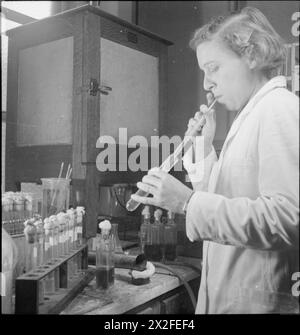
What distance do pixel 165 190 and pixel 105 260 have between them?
34cm

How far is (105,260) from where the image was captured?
4.25 feet

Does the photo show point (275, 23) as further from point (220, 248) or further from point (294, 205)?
point (220, 248)

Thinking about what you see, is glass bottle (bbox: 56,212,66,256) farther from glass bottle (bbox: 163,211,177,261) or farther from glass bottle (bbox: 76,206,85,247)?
glass bottle (bbox: 163,211,177,261)

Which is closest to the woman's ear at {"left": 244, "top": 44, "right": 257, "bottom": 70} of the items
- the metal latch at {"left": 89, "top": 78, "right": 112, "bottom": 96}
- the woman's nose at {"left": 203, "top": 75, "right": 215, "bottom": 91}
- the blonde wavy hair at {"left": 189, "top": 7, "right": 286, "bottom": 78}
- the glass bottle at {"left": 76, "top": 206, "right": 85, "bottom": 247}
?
the blonde wavy hair at {"left": 189, "top": 7, "right": 286, "bottom": 78}

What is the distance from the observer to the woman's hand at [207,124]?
1262mm

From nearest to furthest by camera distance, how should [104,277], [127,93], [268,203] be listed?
[268,203], [104,277], [127,93]

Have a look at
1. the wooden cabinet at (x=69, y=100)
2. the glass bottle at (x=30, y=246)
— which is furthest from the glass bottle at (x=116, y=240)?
the glass bottle at (x=30, y=246)

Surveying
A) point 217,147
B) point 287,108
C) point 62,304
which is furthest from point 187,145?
point 62,304

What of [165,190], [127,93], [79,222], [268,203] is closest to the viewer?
[268,203]

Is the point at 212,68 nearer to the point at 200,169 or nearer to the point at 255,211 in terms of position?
the point at 200,169

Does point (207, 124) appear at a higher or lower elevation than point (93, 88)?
lower

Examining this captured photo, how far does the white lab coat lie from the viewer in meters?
1.05

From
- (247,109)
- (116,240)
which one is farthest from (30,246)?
(247,109)

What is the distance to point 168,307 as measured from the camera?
131 centimetres
